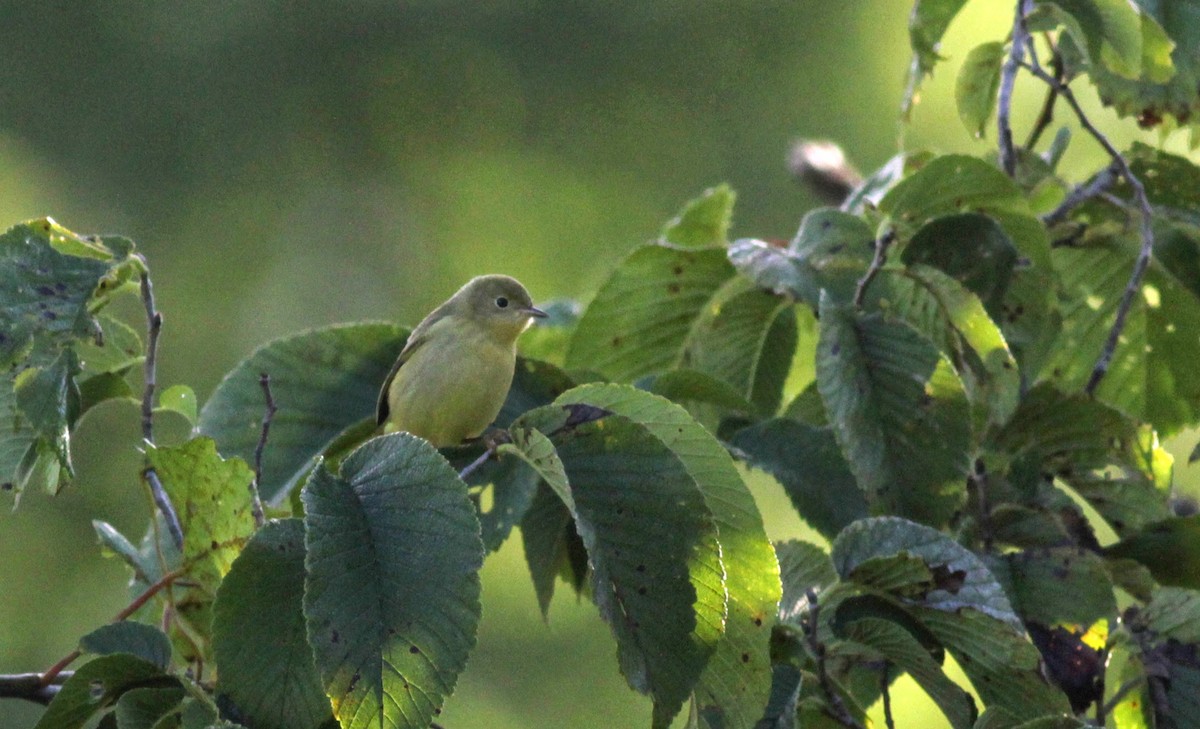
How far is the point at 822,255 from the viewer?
259cm

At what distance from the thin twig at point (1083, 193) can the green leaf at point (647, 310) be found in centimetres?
76

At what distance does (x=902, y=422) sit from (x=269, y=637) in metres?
1.13

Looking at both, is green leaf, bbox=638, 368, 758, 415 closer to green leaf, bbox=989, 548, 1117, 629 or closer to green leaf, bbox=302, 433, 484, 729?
green leaf, bbox=989, 548, 1117, 629

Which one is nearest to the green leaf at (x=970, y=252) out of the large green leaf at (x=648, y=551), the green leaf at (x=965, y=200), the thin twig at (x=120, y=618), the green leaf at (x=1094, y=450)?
the green leaf at (x=965, y=200)

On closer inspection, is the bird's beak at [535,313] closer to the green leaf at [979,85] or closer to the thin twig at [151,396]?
the green leaf at [979,85]

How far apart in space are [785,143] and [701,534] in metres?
6.97

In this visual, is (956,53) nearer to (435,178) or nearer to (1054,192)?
(1054,192)

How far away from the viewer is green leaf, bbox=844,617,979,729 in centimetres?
193

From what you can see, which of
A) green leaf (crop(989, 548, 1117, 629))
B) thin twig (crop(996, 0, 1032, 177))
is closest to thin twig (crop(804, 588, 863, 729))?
green leaf (crop(989, 548, 1117, 629))

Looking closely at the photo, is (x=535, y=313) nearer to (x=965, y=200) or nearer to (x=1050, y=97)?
(x=965, y=200)

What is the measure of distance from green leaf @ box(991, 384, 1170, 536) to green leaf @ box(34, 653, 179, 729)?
5.16ft

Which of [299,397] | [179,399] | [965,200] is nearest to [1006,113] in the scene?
[965,200]

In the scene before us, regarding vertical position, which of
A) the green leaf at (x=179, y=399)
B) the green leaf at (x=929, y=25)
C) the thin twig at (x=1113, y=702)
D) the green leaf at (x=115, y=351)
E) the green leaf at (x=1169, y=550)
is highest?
the green leaf at (x=929, y=25)

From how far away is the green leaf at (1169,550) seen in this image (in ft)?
7.90
